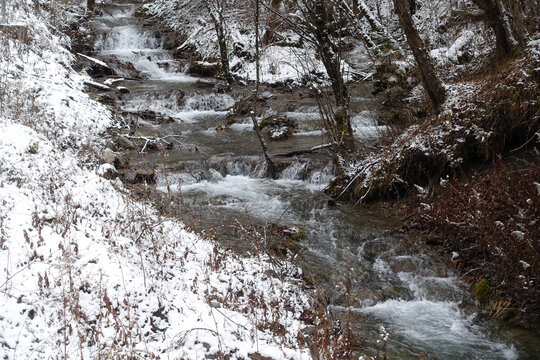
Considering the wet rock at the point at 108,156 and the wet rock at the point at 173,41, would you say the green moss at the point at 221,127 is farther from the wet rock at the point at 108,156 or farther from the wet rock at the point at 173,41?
the wet rock at the point at 173,41

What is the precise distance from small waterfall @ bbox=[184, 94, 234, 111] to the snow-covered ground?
9271mm

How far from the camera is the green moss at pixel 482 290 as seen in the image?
495 centimetres

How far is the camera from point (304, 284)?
5348 millimetres

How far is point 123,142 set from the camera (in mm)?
10156

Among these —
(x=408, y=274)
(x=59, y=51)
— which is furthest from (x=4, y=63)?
(x=408, y=274)

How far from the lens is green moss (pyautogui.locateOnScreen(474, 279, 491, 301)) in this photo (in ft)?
16.3

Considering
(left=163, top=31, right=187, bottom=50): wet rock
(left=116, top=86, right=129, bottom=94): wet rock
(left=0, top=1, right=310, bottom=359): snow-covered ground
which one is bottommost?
(left=0, top=1, right=310, bottom=359): snow-covered ground

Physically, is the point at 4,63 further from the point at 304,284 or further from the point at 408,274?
the point at 408,274

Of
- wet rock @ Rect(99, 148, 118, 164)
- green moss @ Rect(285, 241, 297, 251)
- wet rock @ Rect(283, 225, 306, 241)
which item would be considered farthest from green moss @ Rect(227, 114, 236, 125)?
green moss @ Rect(285, 241, 297, 251)

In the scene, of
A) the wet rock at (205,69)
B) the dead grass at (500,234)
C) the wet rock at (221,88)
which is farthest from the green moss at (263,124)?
the dead grass at (500,234)

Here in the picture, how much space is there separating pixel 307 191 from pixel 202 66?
1294 centimetres

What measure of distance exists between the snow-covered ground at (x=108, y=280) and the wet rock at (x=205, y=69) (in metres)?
13.3

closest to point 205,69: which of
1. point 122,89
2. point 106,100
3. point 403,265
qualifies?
point 122,89

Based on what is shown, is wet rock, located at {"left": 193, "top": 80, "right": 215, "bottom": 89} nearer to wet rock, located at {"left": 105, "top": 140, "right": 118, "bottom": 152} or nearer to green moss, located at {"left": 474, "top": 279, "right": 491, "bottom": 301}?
wet rock, located at {"left": 105, "top": 140, "right": 118, "bottom": 152}
